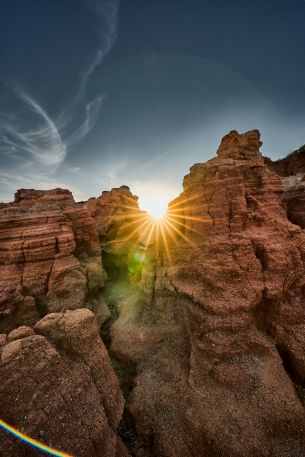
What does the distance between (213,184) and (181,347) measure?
1099 centimetres

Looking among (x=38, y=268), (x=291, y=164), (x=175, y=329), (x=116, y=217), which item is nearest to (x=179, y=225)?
(x=175, y=329)

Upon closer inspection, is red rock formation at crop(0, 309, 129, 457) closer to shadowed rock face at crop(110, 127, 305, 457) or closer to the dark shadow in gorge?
the dark shadow in gorge

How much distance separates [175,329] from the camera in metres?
12.7

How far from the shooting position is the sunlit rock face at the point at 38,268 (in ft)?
43.6

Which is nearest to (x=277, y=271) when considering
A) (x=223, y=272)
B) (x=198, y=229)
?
(x=223, y=272)

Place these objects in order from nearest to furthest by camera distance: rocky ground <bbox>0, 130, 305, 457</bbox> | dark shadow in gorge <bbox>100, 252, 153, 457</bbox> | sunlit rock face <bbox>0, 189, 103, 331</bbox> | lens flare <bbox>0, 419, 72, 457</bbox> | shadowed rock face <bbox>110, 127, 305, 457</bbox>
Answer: lens flare <bbox>0, 419, 72, 457</bbox>, rocky ground <bbox>0, 130, 305, 457</bbox>, shadowed rock face <bbox>110, 127, 305, 457</bbox>, dark shadow in gorge <bbox>100, 252, 153, 457</bbox>, sunlit rock face <bbox>0, 189, 103, 331</bbox>

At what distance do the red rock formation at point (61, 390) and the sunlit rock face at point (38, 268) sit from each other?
5.54 metres

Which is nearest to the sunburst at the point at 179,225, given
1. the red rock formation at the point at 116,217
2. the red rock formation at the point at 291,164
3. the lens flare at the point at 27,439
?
the red rock formation at the point at 116,217

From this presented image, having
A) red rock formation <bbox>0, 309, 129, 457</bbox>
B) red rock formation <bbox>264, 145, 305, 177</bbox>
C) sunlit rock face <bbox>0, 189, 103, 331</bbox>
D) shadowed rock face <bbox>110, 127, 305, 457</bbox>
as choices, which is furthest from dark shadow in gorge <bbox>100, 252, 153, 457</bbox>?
red rock formation <bbox>264, 145, 305, 177</bbox>

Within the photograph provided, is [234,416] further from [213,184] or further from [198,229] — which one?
[213,184]

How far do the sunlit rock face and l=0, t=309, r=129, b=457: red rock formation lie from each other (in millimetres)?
5535

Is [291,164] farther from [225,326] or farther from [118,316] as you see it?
[118,316]

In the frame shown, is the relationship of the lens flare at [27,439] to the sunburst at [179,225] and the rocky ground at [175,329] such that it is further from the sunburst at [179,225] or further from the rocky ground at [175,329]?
the sunburst at [179,225]

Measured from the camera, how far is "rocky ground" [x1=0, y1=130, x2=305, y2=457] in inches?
286
